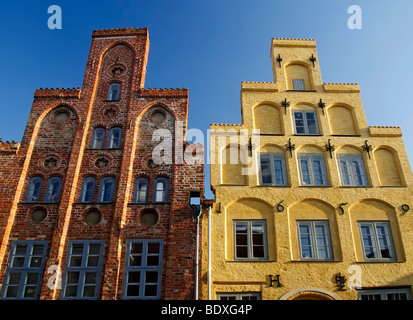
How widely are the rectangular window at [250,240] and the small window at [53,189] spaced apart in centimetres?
646

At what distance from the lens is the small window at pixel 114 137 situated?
13859mm

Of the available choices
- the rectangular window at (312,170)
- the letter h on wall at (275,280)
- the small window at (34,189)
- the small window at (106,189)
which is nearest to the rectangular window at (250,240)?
the letter h on wall at (275,280)

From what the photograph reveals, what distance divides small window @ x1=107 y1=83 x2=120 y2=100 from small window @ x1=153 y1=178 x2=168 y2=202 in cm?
439

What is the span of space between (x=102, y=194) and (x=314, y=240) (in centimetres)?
758

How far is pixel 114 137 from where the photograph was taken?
14.0m

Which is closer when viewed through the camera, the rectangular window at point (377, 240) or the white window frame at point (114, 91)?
the rectangular window at point (377, 240)

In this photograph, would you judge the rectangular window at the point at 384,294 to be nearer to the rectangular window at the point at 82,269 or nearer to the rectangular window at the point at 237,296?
the rectangular window at the point at 237,296

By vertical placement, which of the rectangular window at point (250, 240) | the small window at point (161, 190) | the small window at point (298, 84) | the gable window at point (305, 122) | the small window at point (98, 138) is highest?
the small window at point (298, 84)

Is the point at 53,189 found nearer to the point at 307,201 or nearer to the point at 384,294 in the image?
the point at 307,201

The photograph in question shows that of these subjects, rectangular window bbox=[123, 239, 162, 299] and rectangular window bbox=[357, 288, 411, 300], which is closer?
rectangular window bbox=[123, 239, 162, 299]

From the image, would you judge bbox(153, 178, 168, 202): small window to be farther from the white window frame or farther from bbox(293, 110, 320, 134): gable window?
bbox(293, 110, 320, 134): gable window

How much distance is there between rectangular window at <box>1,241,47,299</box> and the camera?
37.1ft

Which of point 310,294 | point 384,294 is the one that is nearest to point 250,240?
point 310,294

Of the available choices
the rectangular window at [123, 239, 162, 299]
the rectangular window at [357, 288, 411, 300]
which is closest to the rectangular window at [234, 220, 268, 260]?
the rectangular window at [123, 239, 162, 299]
